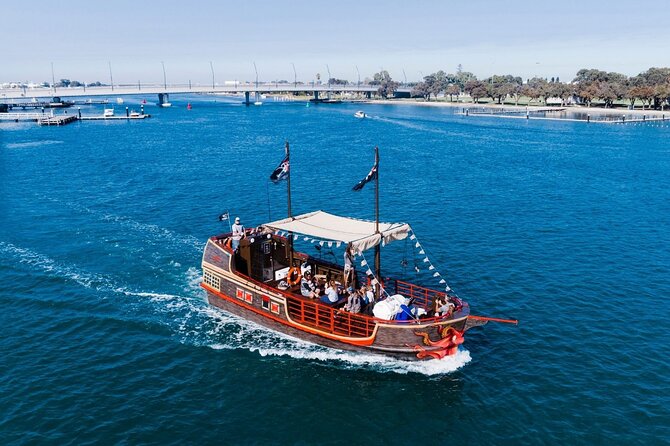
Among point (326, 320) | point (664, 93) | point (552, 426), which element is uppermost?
point (664, 93)

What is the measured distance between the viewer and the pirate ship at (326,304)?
26.8 meters

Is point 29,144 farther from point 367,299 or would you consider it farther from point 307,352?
point 367,299

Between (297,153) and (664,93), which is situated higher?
(664,93)

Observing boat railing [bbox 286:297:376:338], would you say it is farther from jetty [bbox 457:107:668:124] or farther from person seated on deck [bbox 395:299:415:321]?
jetty [bbox 457:107:668:124]

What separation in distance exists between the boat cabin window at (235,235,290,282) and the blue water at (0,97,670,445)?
3.38 meters

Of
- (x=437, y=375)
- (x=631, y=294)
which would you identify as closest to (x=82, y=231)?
Answer: (x=437, y=375)

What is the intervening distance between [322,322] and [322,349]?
67.5 inches

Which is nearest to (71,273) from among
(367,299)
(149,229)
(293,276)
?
(149,229)

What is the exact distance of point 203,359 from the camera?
93.1 ft

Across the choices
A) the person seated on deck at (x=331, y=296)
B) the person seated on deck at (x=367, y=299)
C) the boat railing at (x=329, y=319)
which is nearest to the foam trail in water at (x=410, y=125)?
the person seated on deck at (x=367, y=299)

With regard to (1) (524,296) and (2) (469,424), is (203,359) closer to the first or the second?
(2) (469,424)

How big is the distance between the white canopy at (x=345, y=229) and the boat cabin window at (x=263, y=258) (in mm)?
1014

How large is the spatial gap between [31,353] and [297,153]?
80.2 meters

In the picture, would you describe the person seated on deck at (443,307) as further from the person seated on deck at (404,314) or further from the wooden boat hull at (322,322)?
the person seated on deck at (404,314)
